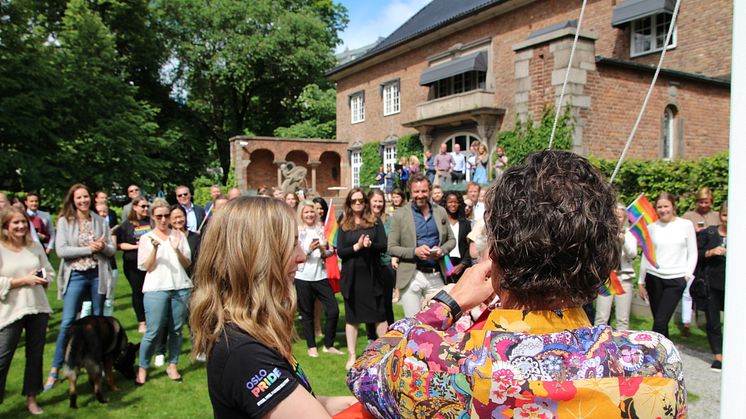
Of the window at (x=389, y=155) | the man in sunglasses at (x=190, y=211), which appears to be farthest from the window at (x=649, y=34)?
the man in sunglasses at (x=190, y=211)

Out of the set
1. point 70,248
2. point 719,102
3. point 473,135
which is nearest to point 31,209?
point 70,248

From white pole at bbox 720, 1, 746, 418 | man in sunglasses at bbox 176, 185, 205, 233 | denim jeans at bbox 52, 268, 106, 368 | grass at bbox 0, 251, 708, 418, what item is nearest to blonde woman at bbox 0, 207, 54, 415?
grass at bbox 0, 251, 708, 418

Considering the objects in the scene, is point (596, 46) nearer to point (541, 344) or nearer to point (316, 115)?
point (541, 344)

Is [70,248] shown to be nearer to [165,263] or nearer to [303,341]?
[165,263]

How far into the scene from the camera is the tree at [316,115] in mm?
35344

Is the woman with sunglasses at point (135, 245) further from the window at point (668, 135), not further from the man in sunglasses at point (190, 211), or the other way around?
the window at point (668, 135)

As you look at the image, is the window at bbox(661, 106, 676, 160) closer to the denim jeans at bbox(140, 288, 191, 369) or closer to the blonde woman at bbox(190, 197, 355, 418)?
the denim jeans at bbox(140, 288, 191, 369)

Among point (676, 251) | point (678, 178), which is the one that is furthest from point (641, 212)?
point (678, 178)

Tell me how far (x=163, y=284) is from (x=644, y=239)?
538 cm

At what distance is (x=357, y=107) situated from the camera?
1169 inches

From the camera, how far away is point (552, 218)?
1.26 meters

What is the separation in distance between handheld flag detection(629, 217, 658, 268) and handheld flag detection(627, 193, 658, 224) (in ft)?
0.17

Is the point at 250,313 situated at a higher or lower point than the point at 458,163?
lower

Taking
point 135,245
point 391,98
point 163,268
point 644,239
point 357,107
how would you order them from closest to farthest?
point 163,268 → point 644,239 → point 135,245 → point 391,98 → point 357,107
